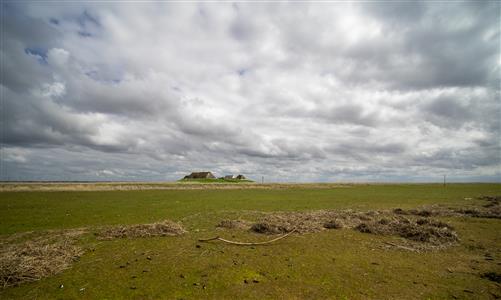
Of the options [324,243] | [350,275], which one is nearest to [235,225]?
[324,243]

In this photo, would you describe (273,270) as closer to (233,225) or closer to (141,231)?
(233,225)

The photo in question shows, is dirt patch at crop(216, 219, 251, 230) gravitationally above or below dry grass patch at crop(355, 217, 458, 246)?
below

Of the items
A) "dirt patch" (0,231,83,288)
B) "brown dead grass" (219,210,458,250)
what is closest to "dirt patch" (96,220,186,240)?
"dirt patch" (0,231,83,288)

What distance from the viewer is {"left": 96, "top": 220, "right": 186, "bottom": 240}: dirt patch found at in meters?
11.5

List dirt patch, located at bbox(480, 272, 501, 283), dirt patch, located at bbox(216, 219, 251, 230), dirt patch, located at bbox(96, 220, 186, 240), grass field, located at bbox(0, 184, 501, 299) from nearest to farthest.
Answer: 1. grass field, located at bbox(0, 184, 501, 299)
2. dirt patch, located at bbox(480, 272, 501, 283)
3. dirt patch, located at bbox(96, 220, 186, 240)
4. dirt patch, located at bbox(216, 219, 251, 230)

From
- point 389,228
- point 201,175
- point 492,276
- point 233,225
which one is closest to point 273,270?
point 492,276

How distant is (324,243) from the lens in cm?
1062

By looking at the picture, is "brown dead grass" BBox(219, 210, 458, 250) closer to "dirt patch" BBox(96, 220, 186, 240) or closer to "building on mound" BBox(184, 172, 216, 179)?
"dirt patch" BBox(96, 220, 186, 240)

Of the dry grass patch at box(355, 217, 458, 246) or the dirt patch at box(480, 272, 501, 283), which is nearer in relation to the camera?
the dirt patch at box(480, 272, 501, 283)

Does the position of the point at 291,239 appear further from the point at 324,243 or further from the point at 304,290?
the point at 304,290

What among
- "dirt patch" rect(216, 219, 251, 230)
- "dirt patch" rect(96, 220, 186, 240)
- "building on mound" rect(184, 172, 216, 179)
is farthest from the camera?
"building on mound" rect(184, 172, 216, 179)

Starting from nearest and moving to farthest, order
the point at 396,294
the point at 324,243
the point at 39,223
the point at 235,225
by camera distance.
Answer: the point at 396,294, the point at 324,243, the point at 235,225, the point at 39,223

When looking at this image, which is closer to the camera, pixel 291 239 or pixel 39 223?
pixel 291 239

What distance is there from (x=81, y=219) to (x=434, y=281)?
18887 mm
